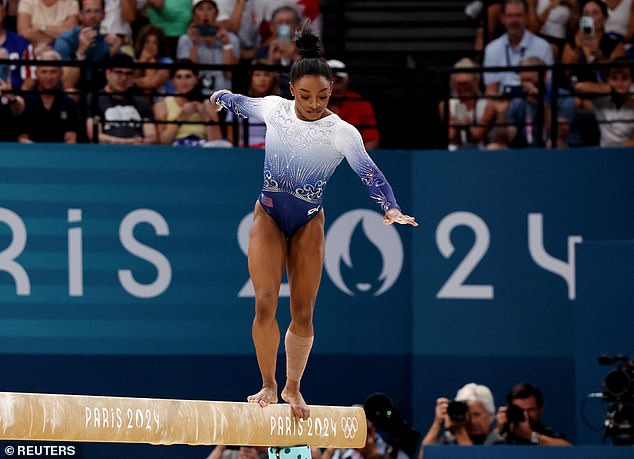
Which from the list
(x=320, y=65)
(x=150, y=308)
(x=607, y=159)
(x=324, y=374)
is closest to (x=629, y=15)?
(x=607, y=159)

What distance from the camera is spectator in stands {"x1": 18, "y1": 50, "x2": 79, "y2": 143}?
11508 millimetres

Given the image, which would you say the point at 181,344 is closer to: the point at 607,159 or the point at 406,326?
the point at 406,326

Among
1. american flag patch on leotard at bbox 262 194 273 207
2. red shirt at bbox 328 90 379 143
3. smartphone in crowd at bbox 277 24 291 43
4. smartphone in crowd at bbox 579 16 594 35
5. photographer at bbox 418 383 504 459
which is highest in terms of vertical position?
smartphone in crowd at bbox 579 16 594 35

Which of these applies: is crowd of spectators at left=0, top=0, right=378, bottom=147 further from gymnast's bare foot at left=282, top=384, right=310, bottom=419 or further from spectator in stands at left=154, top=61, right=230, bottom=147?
gymnast's bare foot at left=282, top=384, right=310, bottom=419

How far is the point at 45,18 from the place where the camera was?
12008 mm

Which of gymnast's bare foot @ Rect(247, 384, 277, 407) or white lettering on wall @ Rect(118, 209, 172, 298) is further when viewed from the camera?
white lettering on wall @ Rect(118, 209, 172, 298)

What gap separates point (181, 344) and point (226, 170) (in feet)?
4.99

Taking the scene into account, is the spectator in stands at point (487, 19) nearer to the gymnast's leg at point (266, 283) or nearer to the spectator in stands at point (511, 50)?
the spectator in stands at point (511, 50)

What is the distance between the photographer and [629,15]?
1236cm

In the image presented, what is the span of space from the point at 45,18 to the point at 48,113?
3.14ft

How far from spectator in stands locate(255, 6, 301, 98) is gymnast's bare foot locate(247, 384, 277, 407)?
15.4 feet

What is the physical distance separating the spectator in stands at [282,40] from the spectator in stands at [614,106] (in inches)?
98.9

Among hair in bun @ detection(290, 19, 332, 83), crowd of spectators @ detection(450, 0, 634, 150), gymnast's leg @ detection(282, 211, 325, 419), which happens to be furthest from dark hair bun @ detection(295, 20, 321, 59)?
crowd of spectators @ detection(450, 0, 634, 150)

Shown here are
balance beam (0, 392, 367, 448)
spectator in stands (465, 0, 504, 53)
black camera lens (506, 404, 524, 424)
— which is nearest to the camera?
balance beam (0, 392, 367, 448)
